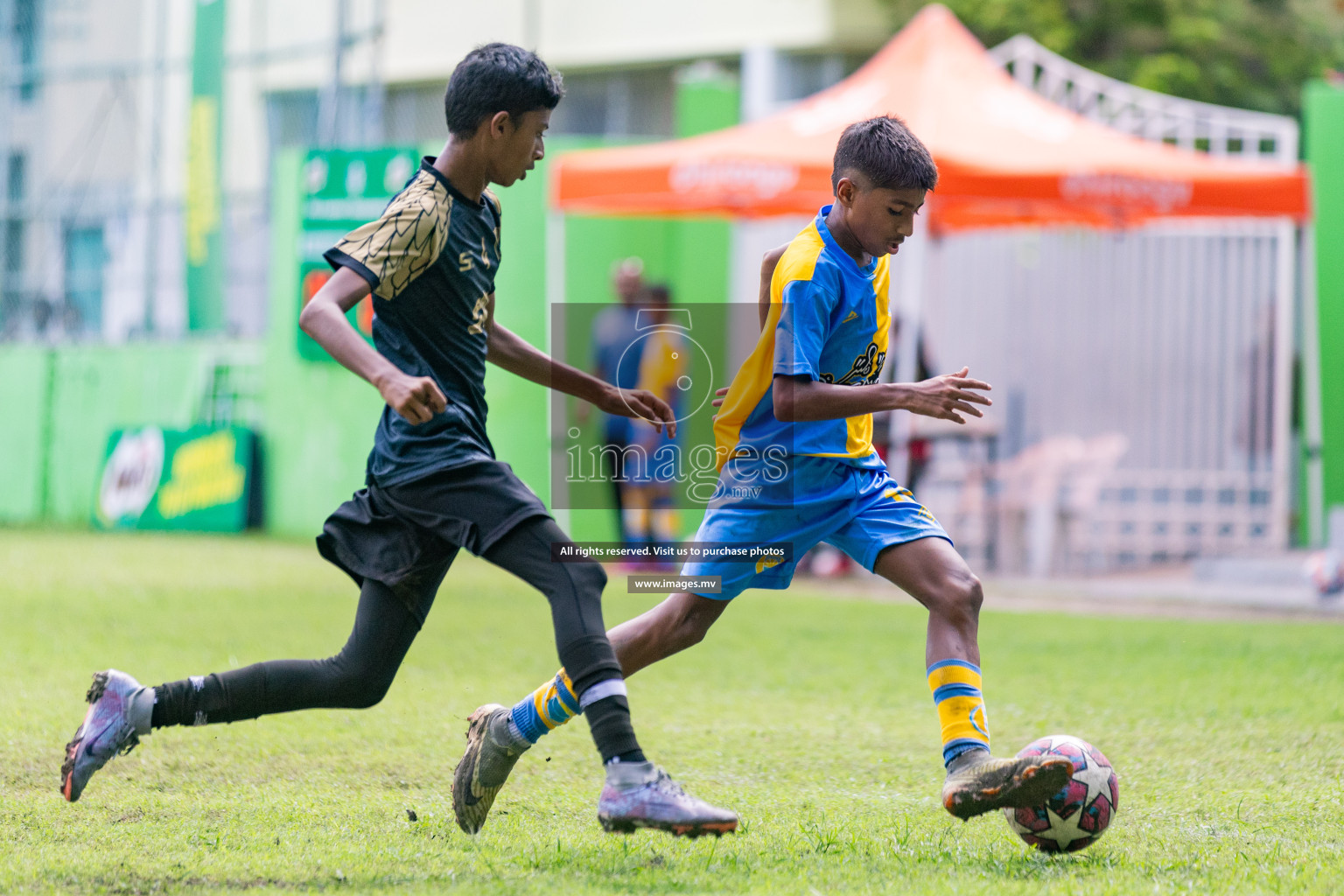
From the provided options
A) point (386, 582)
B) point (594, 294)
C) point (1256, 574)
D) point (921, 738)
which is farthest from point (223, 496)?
point (386, 582)

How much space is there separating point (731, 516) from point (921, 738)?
1.81 meters

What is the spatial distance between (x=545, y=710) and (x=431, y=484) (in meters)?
0.65

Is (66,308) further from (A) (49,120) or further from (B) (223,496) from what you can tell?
(B) (223,496)

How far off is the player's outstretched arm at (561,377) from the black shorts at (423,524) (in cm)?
50

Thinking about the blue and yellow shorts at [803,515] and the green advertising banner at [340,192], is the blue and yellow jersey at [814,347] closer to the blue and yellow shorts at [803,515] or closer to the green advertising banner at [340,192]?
the blue and yellow shorts at [803,515]

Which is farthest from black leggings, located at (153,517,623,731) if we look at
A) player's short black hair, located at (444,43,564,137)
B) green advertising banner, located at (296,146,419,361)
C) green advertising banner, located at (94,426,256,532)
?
green advertising banner, located at (94,426,256,532)

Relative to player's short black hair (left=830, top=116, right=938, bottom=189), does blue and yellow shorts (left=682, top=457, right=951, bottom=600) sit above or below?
below

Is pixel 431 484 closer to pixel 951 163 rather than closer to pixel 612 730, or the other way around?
pixel 612 730

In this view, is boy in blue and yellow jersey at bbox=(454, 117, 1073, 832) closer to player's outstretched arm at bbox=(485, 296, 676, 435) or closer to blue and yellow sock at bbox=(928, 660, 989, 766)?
blue and yellow sock at bbox=(928, 660, 989, 766)

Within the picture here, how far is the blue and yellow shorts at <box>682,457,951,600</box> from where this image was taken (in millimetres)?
4145

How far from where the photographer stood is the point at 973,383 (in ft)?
12.7

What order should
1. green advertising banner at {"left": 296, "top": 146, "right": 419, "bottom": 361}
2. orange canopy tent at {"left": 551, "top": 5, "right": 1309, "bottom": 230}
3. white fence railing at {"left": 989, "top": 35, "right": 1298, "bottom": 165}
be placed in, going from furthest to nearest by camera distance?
green advertising banner at {"left": 296, "top": 146, "right": 419, "bottom": 361}, white fence railing at {"left": 989, "top": 35, "right": 1298, "bottom": 165}, orange canopy tent at {"left": 551, "top": 5, "right": 1309, "bottom": 230}

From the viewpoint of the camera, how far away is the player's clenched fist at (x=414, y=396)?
3.49 metres

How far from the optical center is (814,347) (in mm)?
3982
